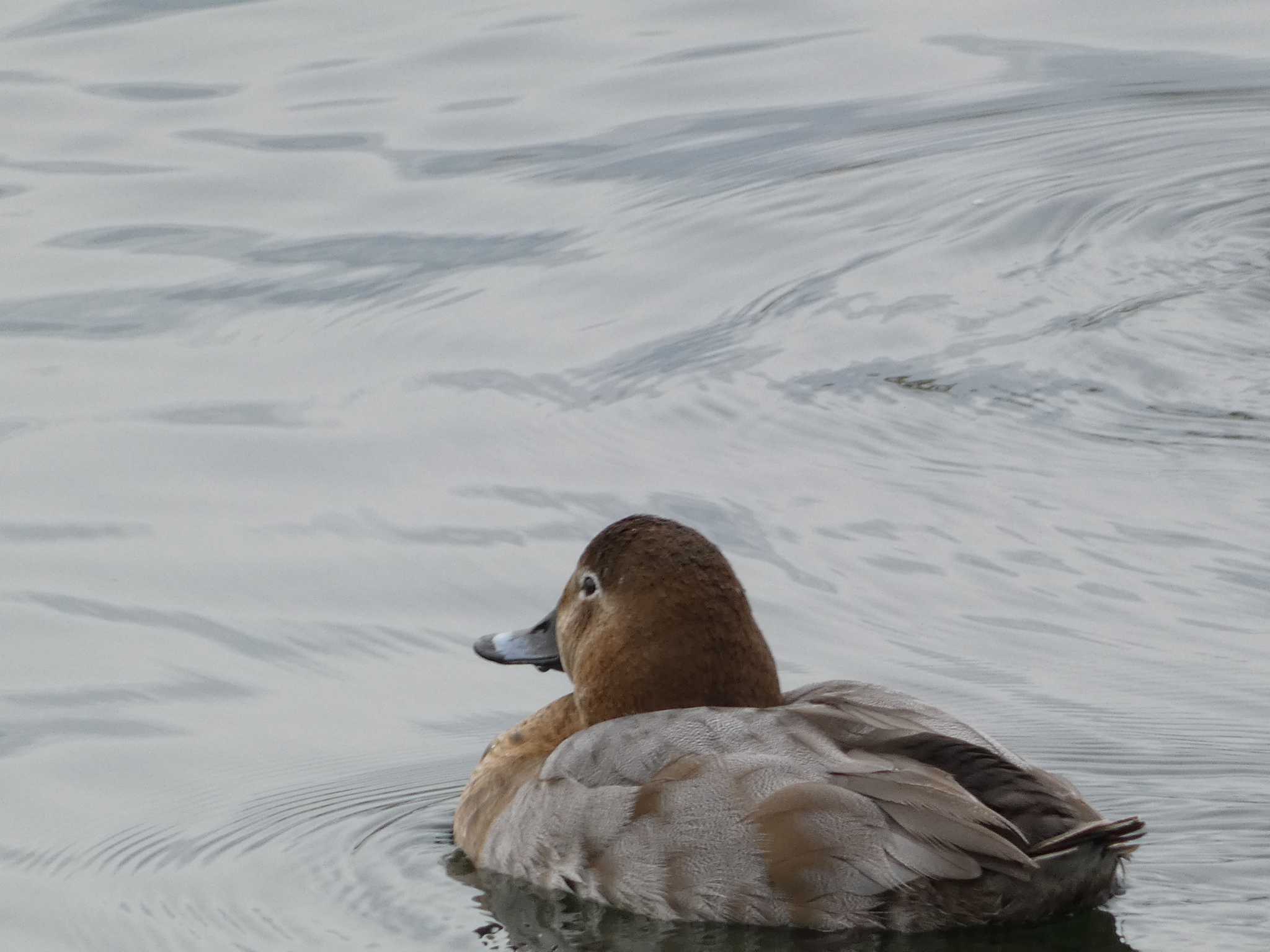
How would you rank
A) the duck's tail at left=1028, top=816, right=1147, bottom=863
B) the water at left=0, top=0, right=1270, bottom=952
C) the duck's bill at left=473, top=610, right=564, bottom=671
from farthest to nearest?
the duck's bill at left=473, top=610, right=564, bottom=671
the water at left=0, top=0, right=1270, bottom=952
the duck's tail at left=1028, top=816, right=1147, bottom=863

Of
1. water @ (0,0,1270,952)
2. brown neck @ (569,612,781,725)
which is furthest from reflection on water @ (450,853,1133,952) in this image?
brown neck @ (569,612,781,725)

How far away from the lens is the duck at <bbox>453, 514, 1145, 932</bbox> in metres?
5.37

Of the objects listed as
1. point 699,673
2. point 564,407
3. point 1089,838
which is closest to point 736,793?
point 699,673

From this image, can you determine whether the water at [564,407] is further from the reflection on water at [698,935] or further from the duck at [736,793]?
the duck at [736,793]

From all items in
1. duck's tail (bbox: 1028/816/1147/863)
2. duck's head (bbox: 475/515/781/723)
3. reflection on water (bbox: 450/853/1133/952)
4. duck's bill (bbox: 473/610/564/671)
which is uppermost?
duck's head (bbox: 475/515/781/723)

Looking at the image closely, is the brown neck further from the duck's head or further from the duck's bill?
the duck's bill

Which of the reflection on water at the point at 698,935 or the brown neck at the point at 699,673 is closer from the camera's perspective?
the reflection on water at the point at 698,935

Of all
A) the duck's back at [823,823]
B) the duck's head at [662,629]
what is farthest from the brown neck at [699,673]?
the duck's back at [823,823]

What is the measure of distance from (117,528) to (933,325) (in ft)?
12.0

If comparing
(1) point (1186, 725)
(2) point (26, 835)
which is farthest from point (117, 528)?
(1) point (1186, 725)

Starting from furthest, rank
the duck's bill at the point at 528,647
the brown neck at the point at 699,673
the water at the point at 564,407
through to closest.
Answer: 1. the duck's bill at the point at 528,647
2. the water at the point at 564,407
3. the brown neck at the point at 699,673

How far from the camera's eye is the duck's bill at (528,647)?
6848 millimetres

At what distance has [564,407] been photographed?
9602 millimetres

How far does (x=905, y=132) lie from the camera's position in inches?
527
